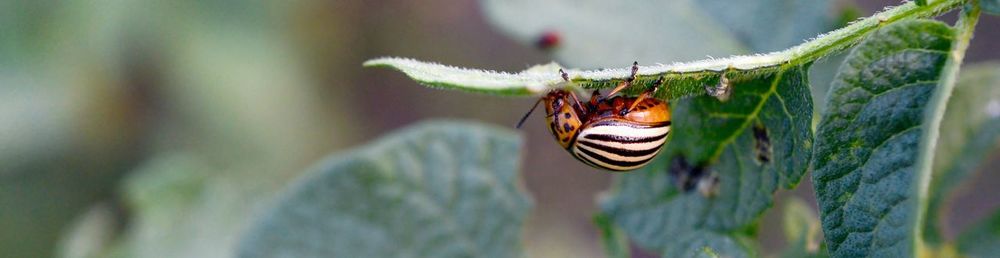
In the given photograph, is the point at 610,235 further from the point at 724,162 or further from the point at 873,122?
the point at 873,122

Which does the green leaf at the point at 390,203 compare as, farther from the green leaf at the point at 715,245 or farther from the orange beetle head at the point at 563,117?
the green leaf at the point at 715,245

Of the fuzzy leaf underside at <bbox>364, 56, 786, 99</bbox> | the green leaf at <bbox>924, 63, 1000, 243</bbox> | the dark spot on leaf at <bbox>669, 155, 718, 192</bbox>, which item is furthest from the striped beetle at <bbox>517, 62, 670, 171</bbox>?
the green leaf at <bbox>924, 63, 1000, 243</bbox>

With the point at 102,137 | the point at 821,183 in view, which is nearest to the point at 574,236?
the point at 102,137

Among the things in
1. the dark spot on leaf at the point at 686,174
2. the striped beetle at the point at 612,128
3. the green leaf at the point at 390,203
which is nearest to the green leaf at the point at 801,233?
the dark spot on leaf at the point at 686,174

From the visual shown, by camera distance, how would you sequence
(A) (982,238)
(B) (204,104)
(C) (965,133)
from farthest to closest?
(B) (204,104), (C) (965,133), (A) (982,238)

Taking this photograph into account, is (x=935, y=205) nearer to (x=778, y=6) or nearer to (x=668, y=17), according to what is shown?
(x=778, y=6)

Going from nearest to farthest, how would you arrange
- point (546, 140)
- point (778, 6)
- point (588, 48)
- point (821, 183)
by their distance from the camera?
point (821, 183) < point (778, 6) < point (588, 48) < point (546, 140)

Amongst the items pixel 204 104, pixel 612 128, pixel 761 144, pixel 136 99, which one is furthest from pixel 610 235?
pixel 136 99
